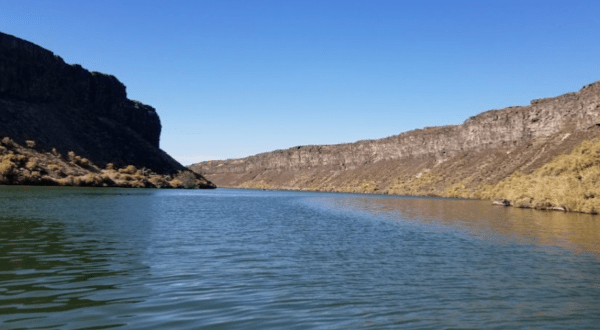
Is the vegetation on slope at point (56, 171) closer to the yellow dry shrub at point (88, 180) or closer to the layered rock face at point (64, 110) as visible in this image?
the yellow dry shrub at point (88, 180)

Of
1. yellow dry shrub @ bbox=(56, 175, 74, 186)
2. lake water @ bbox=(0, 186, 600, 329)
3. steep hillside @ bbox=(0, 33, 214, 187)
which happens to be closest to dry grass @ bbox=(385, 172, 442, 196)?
steep hillside @ bbox=(0, 33, 214, 187)

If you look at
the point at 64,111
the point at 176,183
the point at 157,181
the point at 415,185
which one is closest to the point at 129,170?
the point at 157,181

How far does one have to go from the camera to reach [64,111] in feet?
451

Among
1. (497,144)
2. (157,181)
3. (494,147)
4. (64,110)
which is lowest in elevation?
(157,181)

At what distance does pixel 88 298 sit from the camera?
420 inches

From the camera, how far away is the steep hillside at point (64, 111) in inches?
4508

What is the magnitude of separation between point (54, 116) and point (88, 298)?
5406 inches

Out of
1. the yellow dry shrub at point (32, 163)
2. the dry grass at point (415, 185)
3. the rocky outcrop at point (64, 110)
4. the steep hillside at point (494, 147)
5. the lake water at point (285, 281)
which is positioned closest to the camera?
the lake water at point (285, 281)

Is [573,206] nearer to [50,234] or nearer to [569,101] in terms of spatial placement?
[50,234]

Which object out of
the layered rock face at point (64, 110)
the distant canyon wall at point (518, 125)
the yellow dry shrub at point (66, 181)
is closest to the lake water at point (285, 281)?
the yellow dry shrub at point (66, 181)

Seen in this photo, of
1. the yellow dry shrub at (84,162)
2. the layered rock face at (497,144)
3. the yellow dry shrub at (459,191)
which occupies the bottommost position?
the yellow dry shrub at (459,191)

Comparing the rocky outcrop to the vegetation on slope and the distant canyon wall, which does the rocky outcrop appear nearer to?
the vegetation on slope

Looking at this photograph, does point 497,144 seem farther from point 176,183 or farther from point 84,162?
point 84,162

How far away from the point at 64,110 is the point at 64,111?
81 cm
